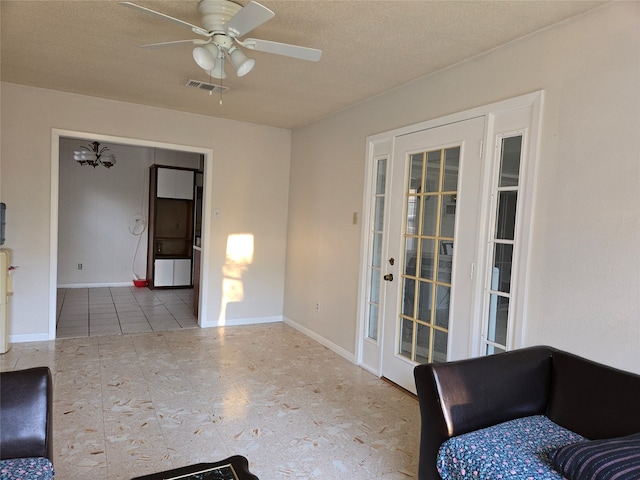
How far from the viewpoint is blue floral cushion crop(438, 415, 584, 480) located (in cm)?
154

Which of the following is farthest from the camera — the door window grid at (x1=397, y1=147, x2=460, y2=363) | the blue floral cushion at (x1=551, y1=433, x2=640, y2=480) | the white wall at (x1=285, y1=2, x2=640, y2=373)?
the door window grid at (x1=397, y1=147, x2=460, y2=363)

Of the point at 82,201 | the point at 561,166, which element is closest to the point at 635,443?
the point at 561,166

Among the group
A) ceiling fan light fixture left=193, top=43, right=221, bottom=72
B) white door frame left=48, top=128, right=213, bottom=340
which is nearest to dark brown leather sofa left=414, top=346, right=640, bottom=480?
ceiling fan light fixture left=193, top=43, right=221, bottom=72

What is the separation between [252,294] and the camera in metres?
5.30

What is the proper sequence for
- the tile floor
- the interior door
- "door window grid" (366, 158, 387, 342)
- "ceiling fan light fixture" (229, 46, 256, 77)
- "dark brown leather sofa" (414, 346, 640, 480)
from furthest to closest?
the tile floor, "door window grid" (366, 158, 387, 342), the interior door, "ceiling fan light fixture" (229, 46, 256, 77), "dark brown leather sofa" (414, 346, 640, 480)

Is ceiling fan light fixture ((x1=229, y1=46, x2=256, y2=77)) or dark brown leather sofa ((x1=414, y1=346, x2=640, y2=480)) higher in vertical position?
ceiling fan light fixture ((x1=229, y1=46, x2=256, y2=77))

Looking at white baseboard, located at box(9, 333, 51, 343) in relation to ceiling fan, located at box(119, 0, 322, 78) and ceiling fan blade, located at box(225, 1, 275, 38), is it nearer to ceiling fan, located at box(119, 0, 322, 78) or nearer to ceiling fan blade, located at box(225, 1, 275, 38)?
ceiling fan, located at box(119, 0, 322, 78)

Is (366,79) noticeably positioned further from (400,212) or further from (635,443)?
(635,443)

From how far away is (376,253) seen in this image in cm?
383

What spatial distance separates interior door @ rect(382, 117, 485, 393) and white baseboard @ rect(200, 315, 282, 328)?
2.17 m

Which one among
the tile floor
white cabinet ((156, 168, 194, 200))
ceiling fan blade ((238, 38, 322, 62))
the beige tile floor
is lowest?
the tile floor

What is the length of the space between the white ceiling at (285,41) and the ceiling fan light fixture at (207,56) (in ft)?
0.75

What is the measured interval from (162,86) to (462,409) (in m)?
3.63

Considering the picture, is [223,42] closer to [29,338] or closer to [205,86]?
[205,86]
